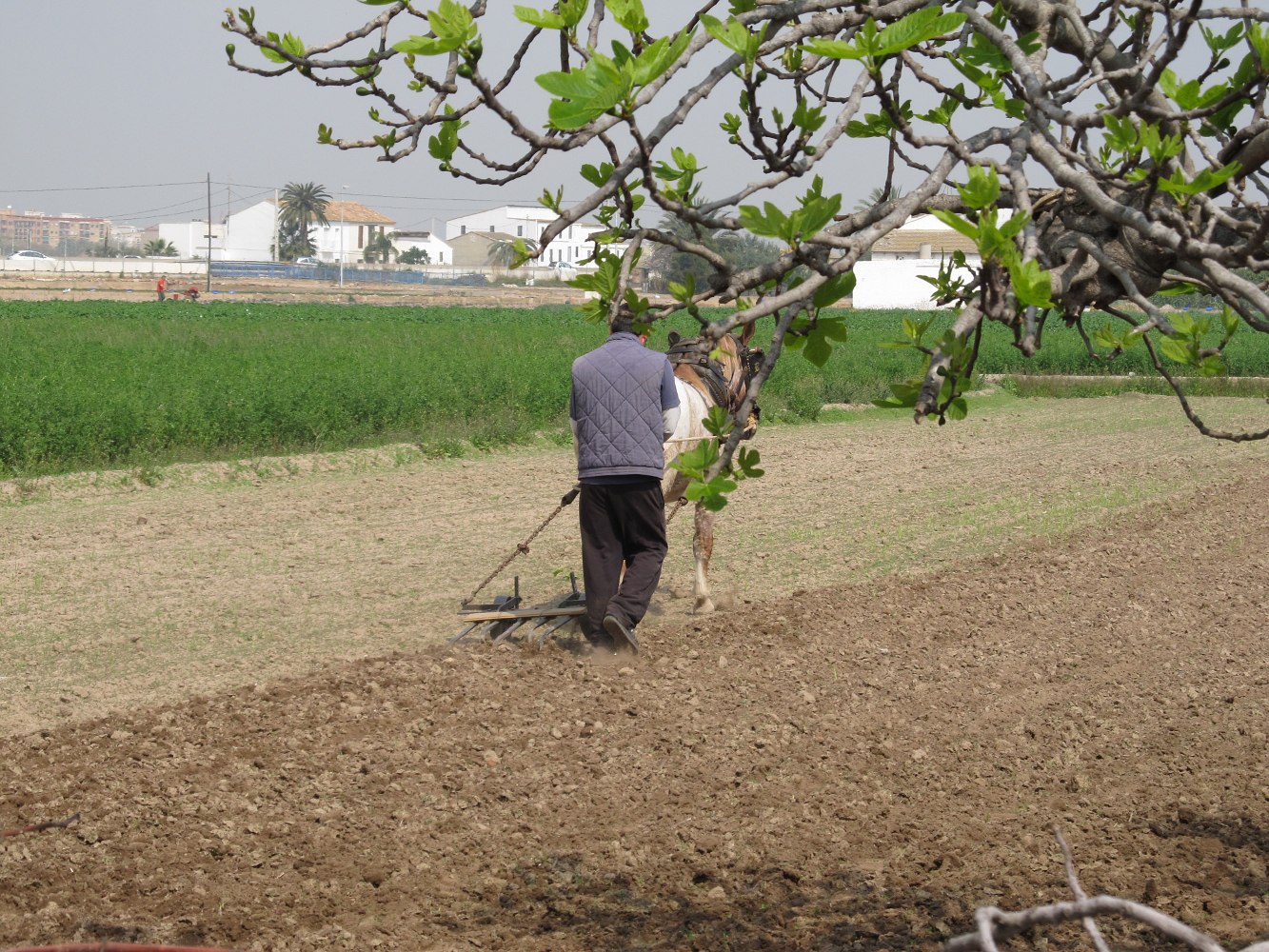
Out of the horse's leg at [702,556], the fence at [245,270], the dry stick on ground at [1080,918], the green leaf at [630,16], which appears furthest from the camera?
the fence at [245,270]

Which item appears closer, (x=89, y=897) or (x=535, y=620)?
(x=89, y=897)

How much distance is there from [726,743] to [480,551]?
5164mm

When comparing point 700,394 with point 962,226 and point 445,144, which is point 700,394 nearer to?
point 445,144

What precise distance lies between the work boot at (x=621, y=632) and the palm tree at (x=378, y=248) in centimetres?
11647

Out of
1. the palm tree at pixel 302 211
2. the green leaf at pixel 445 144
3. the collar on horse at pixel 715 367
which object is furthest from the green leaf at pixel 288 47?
the palm tree at pixel 302 211

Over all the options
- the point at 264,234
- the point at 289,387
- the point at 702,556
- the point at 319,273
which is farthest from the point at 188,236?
the point at 702,556

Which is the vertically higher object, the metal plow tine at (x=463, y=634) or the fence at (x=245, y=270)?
the fence at (x=245, y=270)

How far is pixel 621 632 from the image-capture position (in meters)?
7.66

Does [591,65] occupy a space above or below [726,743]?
above

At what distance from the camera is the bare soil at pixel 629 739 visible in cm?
483

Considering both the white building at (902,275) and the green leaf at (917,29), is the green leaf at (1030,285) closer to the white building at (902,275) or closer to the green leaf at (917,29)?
the green leaf at (917,29)

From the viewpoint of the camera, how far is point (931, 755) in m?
6.33

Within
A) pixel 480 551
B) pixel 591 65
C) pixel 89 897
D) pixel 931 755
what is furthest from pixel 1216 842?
pixel 480 551

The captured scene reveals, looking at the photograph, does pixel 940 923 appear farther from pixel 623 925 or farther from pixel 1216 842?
pixel 1216 842
